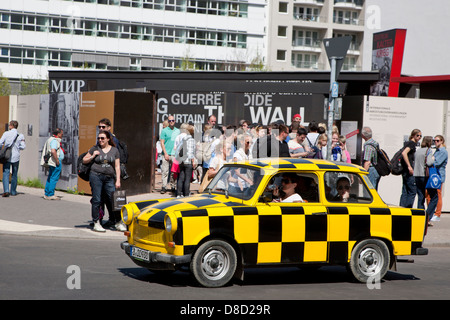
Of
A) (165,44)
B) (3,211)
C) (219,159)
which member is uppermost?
(165,44)

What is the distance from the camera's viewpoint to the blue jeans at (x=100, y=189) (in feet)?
41.6

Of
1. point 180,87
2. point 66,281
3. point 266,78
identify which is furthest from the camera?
point 266,78

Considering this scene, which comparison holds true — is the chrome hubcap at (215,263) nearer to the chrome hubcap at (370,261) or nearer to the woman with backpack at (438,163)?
the chrome hubcap at (370,261)

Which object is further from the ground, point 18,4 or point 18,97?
point 18,4

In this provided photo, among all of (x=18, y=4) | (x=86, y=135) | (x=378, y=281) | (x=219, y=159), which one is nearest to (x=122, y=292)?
(x=378, y=281)

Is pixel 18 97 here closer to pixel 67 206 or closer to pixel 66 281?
pixel 67 206

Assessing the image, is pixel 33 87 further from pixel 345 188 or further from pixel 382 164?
pixel 345 188

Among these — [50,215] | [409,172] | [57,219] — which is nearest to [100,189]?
[57,219]

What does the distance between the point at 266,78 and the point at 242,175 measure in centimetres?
1566

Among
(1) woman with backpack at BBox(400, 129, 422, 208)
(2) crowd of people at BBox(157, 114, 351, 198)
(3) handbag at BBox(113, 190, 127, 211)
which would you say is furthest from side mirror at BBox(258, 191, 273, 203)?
(1) woman with backpack at BBox(400, 129, 422, 208)

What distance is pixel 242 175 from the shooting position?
9031mm

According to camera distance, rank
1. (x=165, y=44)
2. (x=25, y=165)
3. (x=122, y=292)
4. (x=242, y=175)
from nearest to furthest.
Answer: (x=122, y=292) → (x=242, y=175) → (x=25, y=165) → (x=165, y=44)

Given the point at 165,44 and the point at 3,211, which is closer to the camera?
the point at 3,211

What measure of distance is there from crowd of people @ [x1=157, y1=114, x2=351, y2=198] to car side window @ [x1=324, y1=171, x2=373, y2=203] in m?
3.50
